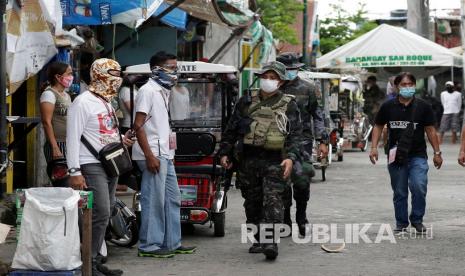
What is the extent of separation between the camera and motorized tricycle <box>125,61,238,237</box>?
11719mm

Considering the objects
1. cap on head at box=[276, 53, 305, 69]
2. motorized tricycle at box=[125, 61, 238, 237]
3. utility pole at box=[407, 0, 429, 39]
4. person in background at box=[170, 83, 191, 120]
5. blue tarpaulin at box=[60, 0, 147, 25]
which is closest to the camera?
motorized tricycle at box=[125, 61, 238, 237]

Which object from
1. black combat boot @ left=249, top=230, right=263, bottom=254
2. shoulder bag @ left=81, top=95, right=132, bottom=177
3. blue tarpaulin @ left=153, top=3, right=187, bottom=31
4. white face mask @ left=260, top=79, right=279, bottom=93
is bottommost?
black combat boot @ left=249, top=230, right=263, bottom=254

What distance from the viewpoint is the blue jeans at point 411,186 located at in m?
12.0

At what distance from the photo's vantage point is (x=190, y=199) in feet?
38.6

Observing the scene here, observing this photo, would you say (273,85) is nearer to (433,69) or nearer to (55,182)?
(55,182)

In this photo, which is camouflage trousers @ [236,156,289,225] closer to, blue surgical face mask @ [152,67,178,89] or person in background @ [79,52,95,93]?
blue surgical face mask @ [152,67,178,89]

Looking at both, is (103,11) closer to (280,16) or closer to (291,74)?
(291,74)

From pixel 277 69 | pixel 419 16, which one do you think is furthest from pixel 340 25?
pixel 277 69

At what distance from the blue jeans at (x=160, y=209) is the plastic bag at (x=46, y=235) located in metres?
2.02

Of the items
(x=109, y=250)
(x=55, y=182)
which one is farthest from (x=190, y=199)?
(x=55, y=182)

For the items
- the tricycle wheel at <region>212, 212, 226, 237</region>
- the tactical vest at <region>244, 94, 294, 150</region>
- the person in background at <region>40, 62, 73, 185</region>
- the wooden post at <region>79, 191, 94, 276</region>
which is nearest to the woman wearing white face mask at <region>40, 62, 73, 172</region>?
the person in background at <region>40, 62, 73, 185</region>

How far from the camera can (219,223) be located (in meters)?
11.8

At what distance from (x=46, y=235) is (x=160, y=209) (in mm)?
2292

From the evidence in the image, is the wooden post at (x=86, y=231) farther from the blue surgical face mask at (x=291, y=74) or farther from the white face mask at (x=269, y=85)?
the blue surgical face mask at (x=291, y=74)
